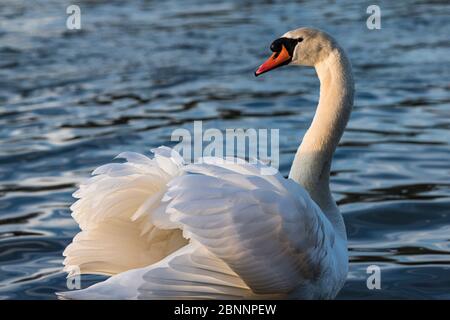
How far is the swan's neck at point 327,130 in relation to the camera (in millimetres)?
5336

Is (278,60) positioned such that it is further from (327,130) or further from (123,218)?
(123,218)

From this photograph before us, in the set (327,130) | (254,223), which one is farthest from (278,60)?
(254,223)

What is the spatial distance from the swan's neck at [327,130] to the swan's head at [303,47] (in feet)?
0.18

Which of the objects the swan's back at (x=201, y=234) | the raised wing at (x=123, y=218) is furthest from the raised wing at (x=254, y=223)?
the raised wing at (x=123, y=218)

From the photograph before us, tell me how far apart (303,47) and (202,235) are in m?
1.74

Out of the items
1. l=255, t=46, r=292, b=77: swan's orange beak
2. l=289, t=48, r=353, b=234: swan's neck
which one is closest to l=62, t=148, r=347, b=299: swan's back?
l=289, t=48, r=353, b=234: swan's neck

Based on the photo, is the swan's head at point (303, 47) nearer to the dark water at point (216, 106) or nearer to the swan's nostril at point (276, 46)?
the swan's nostril at point (276, 46)

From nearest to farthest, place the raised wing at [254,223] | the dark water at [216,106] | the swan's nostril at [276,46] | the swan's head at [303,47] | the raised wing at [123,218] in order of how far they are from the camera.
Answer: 1. the raised wing at [254,223]
2. the raised wing at [123,218]
3. the swan's head at [303,47]
4. the swan's nostril at [276,46]
5. the dark water at [216,106]

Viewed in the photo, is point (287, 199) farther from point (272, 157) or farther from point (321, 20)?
point (321, 20)

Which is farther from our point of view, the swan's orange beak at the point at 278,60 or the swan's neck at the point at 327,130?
the swan's orange beak at the point at 278,60

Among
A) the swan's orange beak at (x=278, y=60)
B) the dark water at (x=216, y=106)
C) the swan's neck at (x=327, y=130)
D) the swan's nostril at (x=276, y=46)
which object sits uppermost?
the swan's nostril at (x=276, y=46)

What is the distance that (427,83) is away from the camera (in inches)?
455

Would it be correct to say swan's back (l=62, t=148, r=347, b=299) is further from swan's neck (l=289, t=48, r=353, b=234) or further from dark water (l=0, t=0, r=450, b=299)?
dark water (l=0, t=0, r=450, b=299)

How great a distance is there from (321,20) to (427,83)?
13.6 feet
